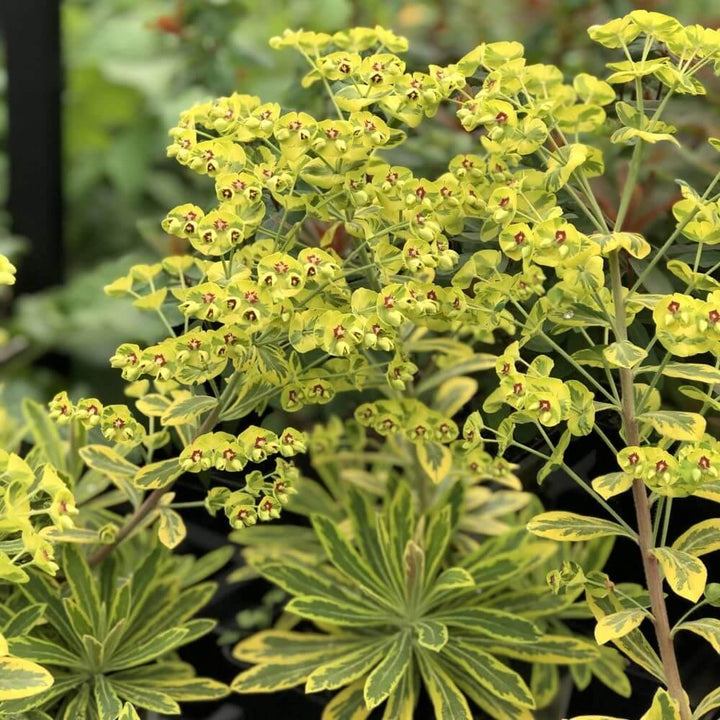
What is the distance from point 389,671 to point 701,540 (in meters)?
0.27

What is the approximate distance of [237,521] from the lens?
0.73 m

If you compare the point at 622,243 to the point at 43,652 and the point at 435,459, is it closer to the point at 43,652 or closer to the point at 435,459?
the point at 435,459

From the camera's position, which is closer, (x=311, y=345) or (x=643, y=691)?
(x=311, y=345)

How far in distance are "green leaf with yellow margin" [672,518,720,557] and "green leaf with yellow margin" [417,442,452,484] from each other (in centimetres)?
24

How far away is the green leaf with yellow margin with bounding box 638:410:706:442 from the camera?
663 mm

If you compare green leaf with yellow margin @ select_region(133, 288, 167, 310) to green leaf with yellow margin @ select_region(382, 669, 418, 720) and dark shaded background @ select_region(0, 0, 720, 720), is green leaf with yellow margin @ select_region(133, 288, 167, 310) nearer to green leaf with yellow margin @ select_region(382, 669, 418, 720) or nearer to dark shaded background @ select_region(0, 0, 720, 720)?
dark shaded background @ select_region(0, 0, 720, 720)

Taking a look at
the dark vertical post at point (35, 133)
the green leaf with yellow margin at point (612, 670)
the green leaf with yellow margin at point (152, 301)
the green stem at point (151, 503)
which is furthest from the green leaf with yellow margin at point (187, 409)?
the dark vertical post at point (35, 133)

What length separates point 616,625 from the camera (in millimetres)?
700

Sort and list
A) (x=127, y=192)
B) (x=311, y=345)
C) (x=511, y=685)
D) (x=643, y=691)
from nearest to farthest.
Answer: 1. (x=311, y=345)
2. (x=511, y=685)
3. (x=643, y=691)
4. (x=127, y=192)

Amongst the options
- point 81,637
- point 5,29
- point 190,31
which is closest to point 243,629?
point 81,637

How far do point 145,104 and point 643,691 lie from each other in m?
1.98

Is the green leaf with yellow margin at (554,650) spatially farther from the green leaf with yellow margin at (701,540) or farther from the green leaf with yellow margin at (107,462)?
the green leaf with yellow margin at (107,462)

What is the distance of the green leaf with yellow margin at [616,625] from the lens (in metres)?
0.69

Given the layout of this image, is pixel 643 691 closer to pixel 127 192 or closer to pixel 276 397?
pixel 276 397
